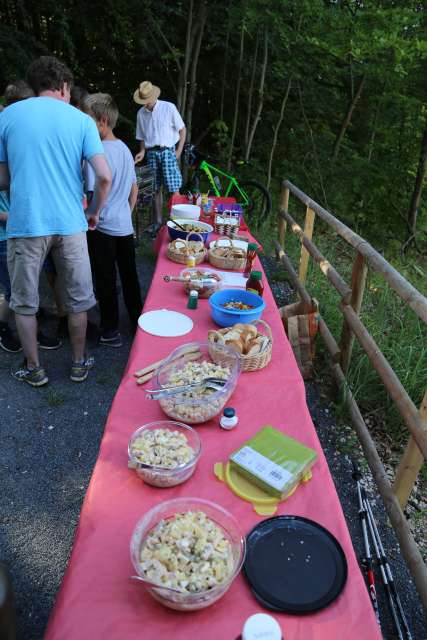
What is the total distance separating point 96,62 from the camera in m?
9.29

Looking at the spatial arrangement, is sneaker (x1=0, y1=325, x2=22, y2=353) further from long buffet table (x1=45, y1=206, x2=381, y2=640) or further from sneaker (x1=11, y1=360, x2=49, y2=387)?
long buffet table (x1=45, y1=206, x2=381, y2=640)

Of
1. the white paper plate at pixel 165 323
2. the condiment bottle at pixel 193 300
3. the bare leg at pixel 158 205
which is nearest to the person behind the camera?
the white paper plate at pixel 165 323

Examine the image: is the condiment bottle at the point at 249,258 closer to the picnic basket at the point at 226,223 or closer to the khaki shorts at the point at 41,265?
the picnic basket at the point at 226,223

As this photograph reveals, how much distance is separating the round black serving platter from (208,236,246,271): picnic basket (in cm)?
199

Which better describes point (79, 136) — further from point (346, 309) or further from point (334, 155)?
point (334, 155)

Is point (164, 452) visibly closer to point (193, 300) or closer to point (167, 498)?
point (167, 498)

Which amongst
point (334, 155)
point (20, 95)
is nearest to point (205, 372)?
point (20, 95)

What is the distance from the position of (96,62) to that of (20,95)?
24.7 feet

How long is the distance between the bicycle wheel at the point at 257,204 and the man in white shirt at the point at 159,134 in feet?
4.81

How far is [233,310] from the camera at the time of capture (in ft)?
6.91

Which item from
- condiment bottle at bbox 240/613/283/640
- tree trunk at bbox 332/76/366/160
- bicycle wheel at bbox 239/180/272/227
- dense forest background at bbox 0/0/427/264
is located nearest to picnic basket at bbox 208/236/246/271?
condiment bottle at bbox 240/613/283/640

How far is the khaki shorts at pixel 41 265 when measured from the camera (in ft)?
8.66

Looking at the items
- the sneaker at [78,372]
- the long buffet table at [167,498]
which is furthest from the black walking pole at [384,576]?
the sneaker at [78,372]

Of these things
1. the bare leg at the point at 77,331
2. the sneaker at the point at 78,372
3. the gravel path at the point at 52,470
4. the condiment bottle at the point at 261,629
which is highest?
the condiment bottle at the point at 261,629
